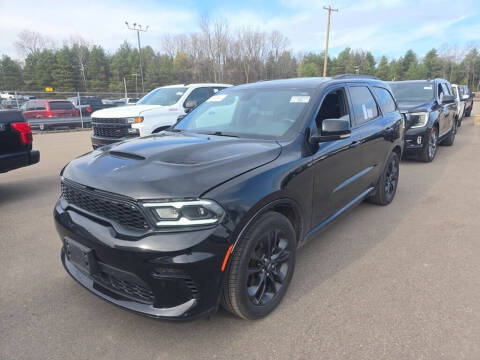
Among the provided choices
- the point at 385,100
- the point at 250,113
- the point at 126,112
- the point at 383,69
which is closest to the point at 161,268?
the point at 250,113

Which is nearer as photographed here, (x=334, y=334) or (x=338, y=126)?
(x=334, y=334)

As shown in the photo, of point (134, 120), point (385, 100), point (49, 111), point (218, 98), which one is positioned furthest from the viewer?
point (49, 111)

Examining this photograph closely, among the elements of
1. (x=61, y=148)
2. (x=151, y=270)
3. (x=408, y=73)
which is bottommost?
(x=61, y=148)

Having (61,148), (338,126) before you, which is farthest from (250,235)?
(61,148)

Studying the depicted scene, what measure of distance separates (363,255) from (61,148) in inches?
415

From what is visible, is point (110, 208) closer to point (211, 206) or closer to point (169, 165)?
point (169, 165)

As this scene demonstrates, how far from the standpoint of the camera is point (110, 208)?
82.3 inches

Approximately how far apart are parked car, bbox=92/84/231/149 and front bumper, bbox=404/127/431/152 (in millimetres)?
4998

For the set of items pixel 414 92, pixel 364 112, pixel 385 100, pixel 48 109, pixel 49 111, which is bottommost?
pixel 49 111

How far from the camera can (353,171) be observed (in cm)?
358

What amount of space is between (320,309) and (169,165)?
5.35 feet

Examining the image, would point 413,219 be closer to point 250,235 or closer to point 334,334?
point 334,334

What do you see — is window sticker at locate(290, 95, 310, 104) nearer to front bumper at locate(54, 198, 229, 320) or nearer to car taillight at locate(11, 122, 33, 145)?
front bumper at locate(54, 198, 229, 320)

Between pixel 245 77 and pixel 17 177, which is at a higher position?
pixel 245 77
